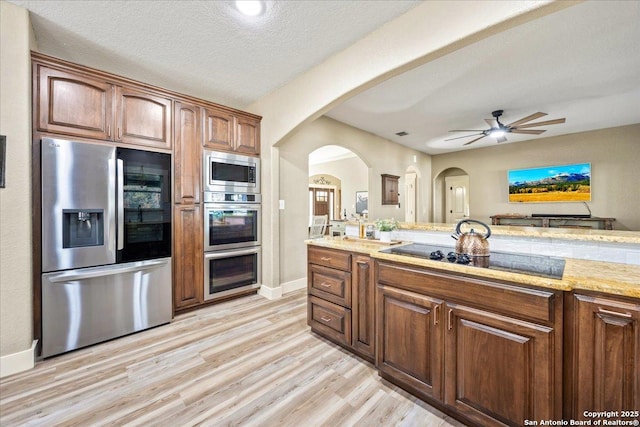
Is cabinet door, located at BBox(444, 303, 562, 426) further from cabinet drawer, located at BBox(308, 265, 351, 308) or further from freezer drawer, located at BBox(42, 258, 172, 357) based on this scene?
freezer drawer, located at BBox(42, 258, 172, 357)

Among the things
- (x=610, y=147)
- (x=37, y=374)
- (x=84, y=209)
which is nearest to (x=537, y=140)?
(x=610, y=147)

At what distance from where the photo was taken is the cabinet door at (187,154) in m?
2.88

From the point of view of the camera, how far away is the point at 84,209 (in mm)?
2260

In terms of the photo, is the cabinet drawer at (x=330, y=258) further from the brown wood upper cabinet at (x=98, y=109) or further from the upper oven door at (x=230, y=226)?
the brown wood upper cabinet at (x=98, y=109)

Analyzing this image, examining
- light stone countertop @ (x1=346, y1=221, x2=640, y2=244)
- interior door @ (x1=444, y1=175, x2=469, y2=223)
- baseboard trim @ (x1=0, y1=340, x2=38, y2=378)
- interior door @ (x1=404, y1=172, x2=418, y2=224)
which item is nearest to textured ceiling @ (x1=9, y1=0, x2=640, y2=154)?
light stone countertop @ (x1=346, y1=221, x2=640, y2=244)

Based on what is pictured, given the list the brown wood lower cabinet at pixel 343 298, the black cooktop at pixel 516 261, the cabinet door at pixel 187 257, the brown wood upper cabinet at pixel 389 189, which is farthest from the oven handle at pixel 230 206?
the brown wood upper cabinet at pixel 389 189

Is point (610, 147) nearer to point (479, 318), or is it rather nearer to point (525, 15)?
point (525, 15)

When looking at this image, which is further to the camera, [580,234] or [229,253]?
[229,253]

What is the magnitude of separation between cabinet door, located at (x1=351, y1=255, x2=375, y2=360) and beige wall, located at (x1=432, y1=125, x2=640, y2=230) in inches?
249

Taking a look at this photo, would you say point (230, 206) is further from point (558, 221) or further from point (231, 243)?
point (558, 221)

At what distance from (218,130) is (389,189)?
391cm

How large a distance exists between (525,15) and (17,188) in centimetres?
360

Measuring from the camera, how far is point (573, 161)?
5.65 metres

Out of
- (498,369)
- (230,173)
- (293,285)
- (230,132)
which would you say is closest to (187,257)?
(230,173)
